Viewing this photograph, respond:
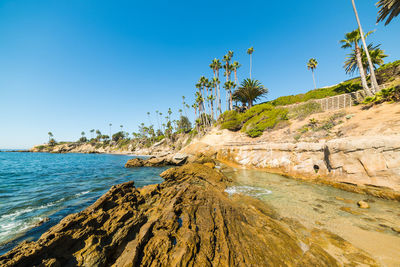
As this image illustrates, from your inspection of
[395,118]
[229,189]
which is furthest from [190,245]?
[395,118]

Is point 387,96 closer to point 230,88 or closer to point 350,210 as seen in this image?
point 350,210

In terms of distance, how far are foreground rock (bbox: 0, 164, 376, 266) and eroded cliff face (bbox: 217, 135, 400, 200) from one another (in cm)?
678

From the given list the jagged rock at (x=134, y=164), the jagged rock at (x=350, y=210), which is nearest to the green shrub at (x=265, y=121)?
the jagged rock at (x=350, y=210)

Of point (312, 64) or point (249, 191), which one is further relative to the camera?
point (312, 64)

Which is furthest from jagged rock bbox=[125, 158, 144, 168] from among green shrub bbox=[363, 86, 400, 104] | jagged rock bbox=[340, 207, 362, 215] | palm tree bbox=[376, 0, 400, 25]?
palm tree bbox=[376, 0, 400, 25]

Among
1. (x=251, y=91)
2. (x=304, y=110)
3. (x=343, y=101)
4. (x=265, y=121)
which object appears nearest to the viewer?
(x=343, y=101)

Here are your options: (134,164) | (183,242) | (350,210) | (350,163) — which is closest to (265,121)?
(350,163)

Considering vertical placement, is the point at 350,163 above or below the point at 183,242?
above

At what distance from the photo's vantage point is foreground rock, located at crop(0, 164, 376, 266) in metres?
3.29

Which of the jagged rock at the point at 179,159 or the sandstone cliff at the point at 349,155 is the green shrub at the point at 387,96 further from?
the jagged rock at the point at 179,159

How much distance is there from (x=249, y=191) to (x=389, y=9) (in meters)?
26.5

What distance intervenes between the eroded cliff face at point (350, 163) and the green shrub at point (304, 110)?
12826mm

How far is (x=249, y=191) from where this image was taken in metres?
9.80

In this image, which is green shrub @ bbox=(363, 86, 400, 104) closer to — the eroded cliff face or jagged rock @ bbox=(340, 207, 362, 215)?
the eroded cliff face
